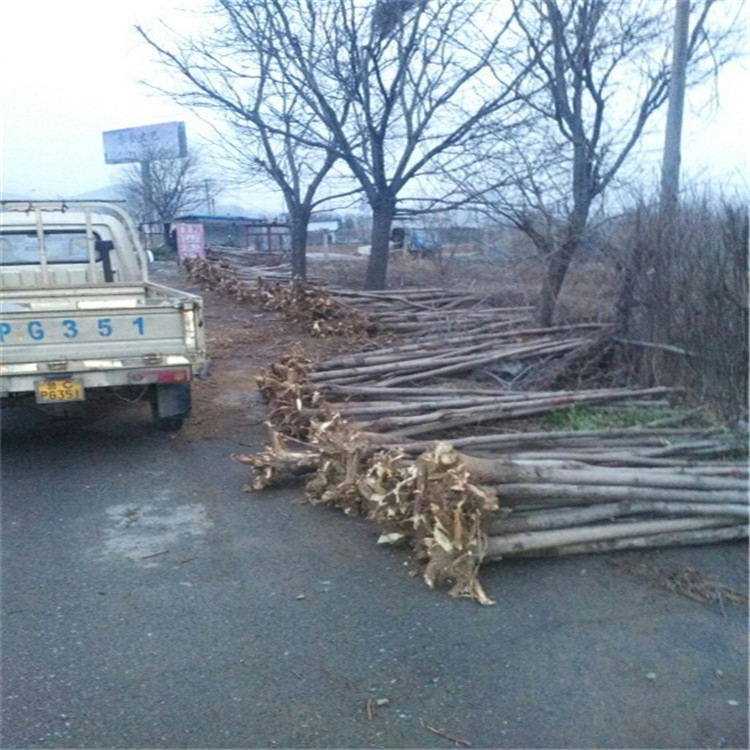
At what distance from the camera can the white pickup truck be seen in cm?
661

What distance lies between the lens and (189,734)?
10.8ft

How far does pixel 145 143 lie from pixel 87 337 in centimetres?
5227

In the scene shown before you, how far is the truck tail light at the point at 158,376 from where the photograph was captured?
6.98 meters

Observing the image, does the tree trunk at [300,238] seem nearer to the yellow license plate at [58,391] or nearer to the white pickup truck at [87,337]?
the white pickup truck at [87,337]

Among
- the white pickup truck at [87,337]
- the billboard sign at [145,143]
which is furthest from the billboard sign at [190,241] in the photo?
the billboard sign at [145,143]

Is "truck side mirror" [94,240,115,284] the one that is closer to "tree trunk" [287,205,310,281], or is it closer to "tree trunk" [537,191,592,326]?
"tree trunk" [537,191,592,326]

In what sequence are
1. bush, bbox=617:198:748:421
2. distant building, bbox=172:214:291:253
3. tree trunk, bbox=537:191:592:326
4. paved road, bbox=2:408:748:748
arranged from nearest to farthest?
paved road, bbox=2:408:748:748 → bush, bbox=617:198:748:421 → tree trunk, bbox=537:191:592:326 → distant building, bbox=172:214:291:253

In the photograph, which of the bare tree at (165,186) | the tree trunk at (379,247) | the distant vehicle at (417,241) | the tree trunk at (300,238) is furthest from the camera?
the bare tree at (165,186)

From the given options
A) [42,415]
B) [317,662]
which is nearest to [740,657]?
[317,662]

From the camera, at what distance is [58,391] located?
22.0ft

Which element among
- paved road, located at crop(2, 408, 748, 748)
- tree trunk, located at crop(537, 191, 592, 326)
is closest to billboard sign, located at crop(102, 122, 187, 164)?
tree trunk, located at crop(537, 191, 592, 326)

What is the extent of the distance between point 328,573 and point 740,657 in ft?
7.51

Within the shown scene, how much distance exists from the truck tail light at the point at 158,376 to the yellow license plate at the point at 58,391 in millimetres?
445

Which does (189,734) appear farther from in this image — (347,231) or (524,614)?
(347,231)
